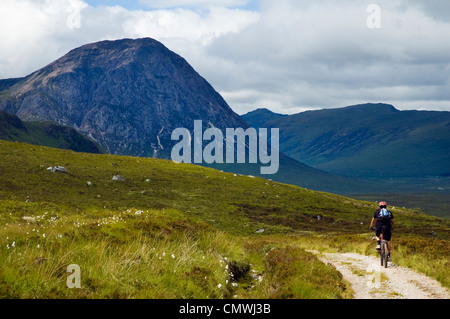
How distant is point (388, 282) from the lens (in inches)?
651

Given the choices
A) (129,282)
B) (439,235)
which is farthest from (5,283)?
(439,235)

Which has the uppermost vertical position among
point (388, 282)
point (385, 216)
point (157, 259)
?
point (385, 216)

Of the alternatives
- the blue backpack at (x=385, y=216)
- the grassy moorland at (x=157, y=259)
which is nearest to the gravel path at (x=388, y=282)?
the grassy moorland at (x=157, y=259)

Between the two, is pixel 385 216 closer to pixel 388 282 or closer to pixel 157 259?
pixel 388 282

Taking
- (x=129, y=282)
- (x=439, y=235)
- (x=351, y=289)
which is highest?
(x=129, y=282)

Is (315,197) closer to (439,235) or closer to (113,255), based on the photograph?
(439,235)

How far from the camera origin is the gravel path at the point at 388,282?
14.5 meters

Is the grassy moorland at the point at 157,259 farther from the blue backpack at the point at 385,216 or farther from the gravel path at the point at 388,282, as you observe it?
the blue backpack at the point at 385,216

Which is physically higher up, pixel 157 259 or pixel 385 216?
pixel 385 216

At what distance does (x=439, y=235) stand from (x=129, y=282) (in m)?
55.1

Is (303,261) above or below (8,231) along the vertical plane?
below

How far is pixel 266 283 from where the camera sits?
14852 mm

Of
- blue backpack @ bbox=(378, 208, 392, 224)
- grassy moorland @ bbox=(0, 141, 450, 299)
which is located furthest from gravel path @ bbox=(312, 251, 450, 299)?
blue backpack @ bbox=(378, 208, 392, 224)

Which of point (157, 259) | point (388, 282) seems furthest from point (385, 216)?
point (157, 259)
